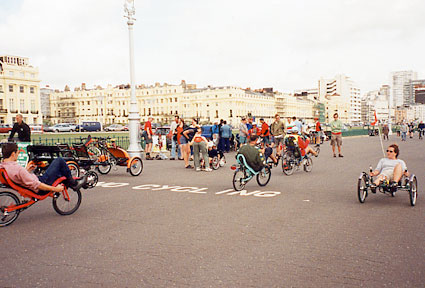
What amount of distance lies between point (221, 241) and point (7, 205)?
371cm

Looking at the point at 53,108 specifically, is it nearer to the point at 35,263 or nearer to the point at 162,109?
the point at 162,109

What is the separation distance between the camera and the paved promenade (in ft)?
15.0

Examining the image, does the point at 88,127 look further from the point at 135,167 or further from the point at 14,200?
the point at 14,200

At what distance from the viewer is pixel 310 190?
410 inches

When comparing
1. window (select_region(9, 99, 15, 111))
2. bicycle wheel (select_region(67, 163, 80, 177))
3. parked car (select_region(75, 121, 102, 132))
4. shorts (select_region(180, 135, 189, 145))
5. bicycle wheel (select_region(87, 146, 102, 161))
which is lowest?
bicycle wheel (select_region(67, 163, 80, 177))

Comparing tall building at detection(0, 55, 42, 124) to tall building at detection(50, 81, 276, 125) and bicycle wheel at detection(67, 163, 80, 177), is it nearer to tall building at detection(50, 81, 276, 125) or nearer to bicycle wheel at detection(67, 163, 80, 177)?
tall building at detection(50, 81, 276, 125)

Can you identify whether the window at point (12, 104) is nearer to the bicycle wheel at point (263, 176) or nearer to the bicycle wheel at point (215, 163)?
the bicycle wheel at point (215, 163)

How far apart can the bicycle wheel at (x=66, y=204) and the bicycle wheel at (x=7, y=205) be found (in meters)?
0.76

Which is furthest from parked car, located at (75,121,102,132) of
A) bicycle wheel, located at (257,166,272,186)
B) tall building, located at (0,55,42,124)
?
bicycle wheel, located at (257,166,272,186)

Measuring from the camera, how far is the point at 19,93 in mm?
103438

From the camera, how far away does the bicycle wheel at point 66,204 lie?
790 centimetres

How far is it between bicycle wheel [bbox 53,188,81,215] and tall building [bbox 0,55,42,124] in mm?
98752

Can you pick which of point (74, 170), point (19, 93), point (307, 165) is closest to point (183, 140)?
point (307, 165)

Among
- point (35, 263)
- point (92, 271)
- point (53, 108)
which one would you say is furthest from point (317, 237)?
point (53, 108)
